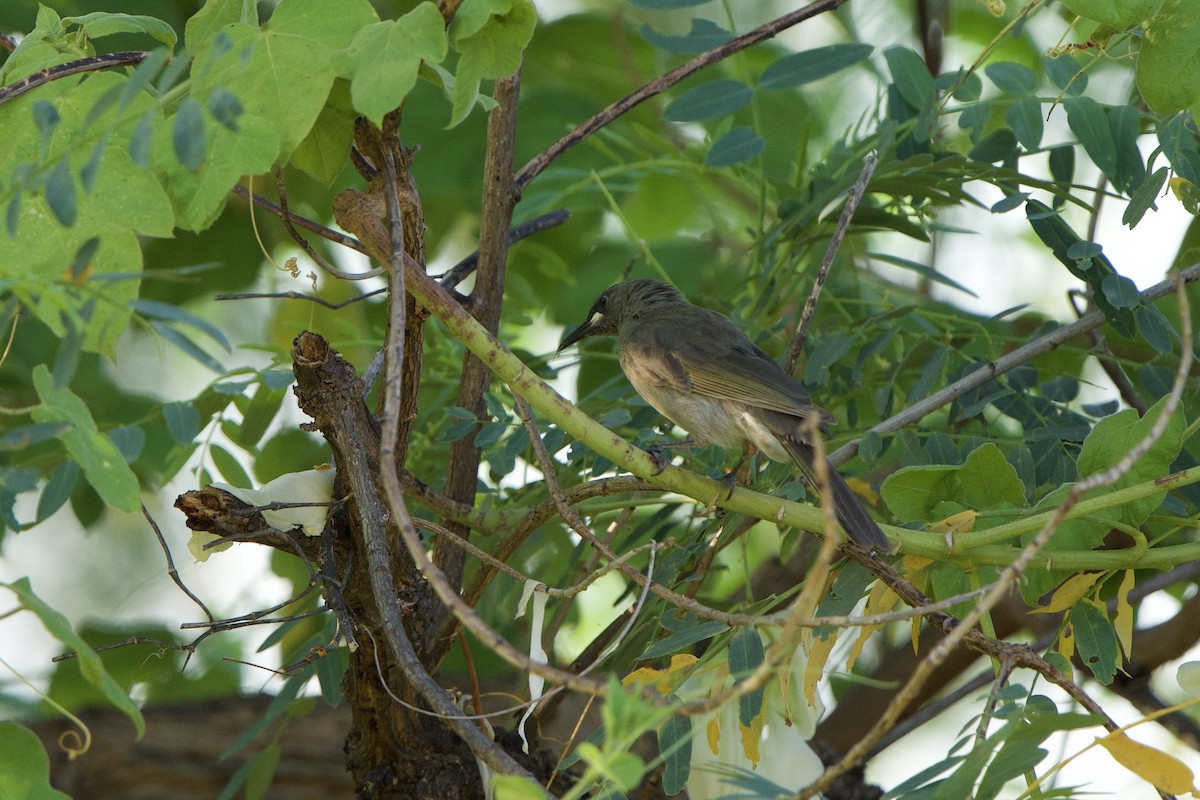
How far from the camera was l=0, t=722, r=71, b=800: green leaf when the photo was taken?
6.21 feet

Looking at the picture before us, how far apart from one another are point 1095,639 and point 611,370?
2237 millimetres

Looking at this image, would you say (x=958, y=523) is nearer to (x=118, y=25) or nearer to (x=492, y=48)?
(x=492, y=48)

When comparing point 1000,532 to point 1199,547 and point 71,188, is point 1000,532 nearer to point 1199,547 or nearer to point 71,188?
point 1199,547

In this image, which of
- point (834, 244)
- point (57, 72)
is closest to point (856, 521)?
point (834, 244)

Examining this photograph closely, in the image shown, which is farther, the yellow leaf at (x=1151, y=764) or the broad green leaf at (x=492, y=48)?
the broad green leaf at (x=492, y=48)

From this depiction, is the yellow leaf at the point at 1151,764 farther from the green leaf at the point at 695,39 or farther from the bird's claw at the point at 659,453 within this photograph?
the green leaf at the point at 695,39

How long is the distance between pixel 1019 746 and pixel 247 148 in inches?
61.0

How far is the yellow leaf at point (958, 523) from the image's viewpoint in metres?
2.33

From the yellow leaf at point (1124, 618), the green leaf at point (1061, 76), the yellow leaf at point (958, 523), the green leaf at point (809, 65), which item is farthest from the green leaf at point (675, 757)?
the green leaf at point (1061, 76)

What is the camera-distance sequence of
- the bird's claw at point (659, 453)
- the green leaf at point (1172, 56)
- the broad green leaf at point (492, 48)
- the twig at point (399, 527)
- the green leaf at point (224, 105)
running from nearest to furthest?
the green leaf at point (224, 105), the twig at point (399, 527), the broad green leaf at point (492, 48), the green leaf at point (1172, 56), the bird's claw at point (659, 453)

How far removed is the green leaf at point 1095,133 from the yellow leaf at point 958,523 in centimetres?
101

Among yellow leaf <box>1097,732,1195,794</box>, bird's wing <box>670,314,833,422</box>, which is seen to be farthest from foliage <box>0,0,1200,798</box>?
bird's wing <box>670,314,833,422</box>

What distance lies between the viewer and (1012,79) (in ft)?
9.79

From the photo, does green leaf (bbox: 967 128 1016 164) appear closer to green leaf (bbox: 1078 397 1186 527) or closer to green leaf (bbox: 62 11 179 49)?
green leaf (bbox: 1078 397 1186 527)
